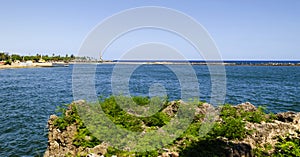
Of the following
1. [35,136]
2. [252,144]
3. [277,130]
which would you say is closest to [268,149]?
[252,144]

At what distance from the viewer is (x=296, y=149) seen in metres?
8.73

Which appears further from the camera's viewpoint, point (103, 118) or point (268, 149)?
point (103, 118)

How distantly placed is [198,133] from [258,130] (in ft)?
7.77

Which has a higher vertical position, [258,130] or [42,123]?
[258,130]

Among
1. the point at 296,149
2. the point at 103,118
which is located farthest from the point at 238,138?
the point at 103,118

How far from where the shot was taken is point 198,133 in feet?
32.8

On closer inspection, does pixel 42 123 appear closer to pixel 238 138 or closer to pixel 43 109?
pixel 43 109

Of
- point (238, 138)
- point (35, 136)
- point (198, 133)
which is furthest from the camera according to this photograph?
point (35, 136)

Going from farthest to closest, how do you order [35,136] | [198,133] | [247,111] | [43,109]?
1. [43,109]
2. [35,136]
3. [247,111]
4. [198,133]

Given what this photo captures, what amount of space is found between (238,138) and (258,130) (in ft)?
3.58

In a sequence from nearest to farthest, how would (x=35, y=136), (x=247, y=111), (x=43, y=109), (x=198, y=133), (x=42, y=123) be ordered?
(x=198, y=133) < (x=247, y=111) < (x=35, y=136) < (x=42, y=123) < (x=43, y=109)

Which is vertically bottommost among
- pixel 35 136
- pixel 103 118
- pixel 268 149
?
pixel 35 136

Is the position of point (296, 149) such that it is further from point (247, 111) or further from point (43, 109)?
point (43, 109)

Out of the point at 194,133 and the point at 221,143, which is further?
the point at 194,133
